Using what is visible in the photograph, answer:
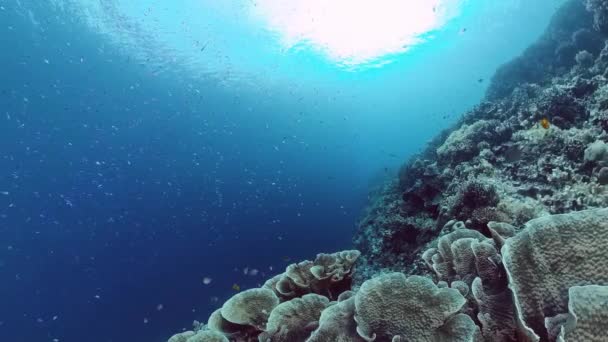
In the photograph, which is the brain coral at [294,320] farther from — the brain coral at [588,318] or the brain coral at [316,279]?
the brain coral at [588,318]

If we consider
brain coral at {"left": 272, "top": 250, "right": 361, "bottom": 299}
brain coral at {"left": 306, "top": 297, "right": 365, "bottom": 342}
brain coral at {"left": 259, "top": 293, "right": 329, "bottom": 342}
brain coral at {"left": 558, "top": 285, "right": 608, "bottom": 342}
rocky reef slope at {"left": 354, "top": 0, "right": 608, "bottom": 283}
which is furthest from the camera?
rocky reef slope at {"left": 354, "top": 0, "right": 608, "bottom": 283}

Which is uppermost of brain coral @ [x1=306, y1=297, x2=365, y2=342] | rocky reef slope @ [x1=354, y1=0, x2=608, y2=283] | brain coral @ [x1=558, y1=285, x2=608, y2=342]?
brain coral @ [x1=558, y1=285, x2=608, y2=342]

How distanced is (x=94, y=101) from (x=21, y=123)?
6776 millimetres

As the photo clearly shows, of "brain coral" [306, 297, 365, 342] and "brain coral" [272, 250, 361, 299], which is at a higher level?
"brain coral" [306, 297, 365, 342]

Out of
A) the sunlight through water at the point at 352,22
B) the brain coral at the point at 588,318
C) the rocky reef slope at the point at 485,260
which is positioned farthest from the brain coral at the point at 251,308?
the sunlight through water at the point at 352,22

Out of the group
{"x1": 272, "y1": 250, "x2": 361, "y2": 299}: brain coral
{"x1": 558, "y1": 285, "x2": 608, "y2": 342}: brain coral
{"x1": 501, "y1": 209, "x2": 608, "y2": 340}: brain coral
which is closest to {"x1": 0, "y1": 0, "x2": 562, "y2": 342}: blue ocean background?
{"x1": 272, "y1": 250, "x2": 361, "y2": 299}: brain coral

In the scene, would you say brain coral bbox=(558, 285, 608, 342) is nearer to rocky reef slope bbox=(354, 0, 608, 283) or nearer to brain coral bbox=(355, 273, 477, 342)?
brain coral bbox=(355, 273, 477, 342)

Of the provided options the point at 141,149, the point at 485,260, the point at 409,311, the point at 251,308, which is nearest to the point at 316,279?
the point at 251,308

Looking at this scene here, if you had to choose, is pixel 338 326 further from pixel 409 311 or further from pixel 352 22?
pixel 352 22

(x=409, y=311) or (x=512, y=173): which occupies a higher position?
(x=409, y=311)

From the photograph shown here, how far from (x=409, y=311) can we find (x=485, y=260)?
0.68 meters

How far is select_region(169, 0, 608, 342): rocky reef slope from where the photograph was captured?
5.63 feet

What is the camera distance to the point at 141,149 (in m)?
49.2

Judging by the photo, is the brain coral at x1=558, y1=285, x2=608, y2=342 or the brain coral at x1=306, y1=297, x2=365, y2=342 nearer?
the brain coral at x1=558, y1=285, x2=608, y2=342
